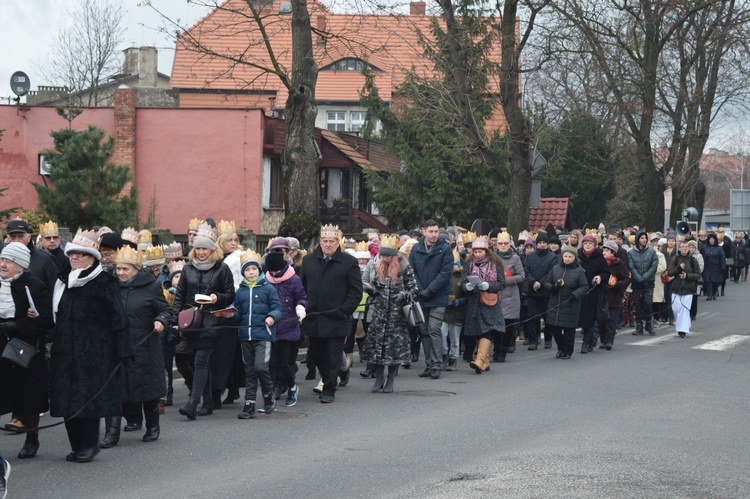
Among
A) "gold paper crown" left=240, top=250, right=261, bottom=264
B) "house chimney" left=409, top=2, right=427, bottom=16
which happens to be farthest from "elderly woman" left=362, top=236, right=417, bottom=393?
"house chimney" left=409, top=2, right=427, bottom=16

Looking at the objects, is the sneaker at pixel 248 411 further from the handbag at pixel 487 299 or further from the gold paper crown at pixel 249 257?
the handbag at pixel 487 299

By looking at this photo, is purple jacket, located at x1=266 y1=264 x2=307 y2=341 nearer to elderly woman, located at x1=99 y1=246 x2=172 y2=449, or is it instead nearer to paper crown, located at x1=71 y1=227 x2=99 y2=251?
elderly woman, located at x1=99 y1=246 x2=172 y2=449

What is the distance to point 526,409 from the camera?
471 inches

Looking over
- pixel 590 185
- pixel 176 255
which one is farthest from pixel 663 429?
pixel 590 185

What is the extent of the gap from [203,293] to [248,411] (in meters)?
1.23

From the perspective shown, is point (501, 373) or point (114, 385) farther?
point (501, 373)

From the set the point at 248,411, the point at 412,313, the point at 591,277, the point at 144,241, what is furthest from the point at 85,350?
the point at 591,277

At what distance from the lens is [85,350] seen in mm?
9125

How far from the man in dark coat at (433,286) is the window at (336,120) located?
51736mm

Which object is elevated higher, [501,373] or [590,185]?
[590,185]

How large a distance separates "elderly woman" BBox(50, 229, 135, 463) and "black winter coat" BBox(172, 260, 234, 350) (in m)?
1.97

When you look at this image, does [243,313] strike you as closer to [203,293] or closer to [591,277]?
[203,293]

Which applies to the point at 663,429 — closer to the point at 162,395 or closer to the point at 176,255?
the point at 162,395

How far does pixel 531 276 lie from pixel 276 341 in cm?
771
